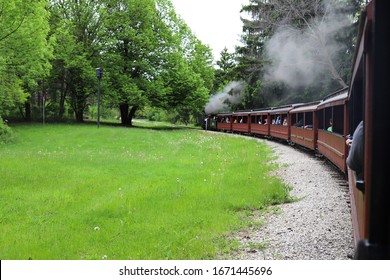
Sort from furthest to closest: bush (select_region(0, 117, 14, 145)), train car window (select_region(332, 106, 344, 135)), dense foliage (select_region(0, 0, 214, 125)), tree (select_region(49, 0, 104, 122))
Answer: tree (select_region(49, 0, 104, 122))
dense foliage (select_region(0, 0, 214, 125))
bush (select_region(0, 117, 14, 145))
train car window (select_region(332, 106, 344, 135))

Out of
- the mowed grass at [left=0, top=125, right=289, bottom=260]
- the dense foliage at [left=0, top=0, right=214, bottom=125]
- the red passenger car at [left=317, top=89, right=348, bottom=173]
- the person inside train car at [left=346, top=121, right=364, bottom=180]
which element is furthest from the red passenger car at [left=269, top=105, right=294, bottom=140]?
the person inside train car at [left=346, top=121, right=364, bottom=180]

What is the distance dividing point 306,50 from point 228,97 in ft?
52.8

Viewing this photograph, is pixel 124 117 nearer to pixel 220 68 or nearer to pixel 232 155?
pixel 232 155

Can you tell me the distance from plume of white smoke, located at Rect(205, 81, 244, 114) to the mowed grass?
27270 millimetres

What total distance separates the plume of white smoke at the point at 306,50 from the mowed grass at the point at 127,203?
16.8 meters

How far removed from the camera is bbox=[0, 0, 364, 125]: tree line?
29.5 m

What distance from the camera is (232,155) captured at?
16844mm

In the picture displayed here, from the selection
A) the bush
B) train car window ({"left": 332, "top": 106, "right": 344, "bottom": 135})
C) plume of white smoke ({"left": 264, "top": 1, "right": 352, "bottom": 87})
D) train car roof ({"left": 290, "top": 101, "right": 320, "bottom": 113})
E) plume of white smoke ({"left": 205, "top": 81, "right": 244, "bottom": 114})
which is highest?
plume of white smoke ({"left": 264, "top": 1, "right": 352, "bottom": 87})

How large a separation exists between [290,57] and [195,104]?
38.2 feet

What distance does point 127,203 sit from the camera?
7984 mm

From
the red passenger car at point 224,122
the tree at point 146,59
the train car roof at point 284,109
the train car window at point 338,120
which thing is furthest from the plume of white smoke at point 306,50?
the train car window at point 338,120

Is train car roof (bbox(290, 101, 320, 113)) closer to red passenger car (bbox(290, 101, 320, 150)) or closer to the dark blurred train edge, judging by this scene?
red passenger car (bbox(290, 101, 320, 150))

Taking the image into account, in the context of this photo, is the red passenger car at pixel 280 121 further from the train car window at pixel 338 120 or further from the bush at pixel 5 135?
the bush at pixel 5 135

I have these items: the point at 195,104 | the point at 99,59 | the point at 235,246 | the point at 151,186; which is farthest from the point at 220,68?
the point at 235,246
